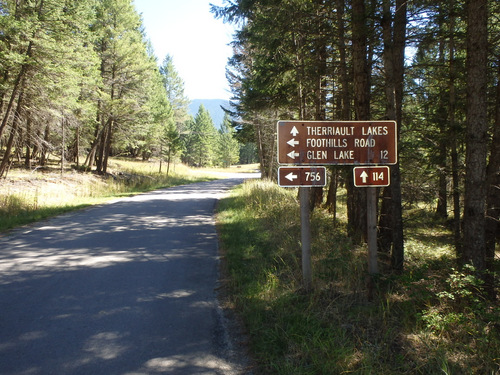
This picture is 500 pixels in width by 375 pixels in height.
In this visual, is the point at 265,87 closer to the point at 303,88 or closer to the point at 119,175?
the point at 303,88

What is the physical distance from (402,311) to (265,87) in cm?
848

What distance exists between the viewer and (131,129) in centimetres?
2698

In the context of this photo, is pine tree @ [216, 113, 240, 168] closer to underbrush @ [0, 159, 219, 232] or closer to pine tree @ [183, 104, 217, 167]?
pine tree @ [183, 104, 217, 167]

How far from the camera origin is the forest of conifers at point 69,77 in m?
15.2

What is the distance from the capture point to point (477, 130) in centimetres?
431

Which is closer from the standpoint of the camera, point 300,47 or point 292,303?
point 292,303

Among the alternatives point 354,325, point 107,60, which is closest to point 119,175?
point 107,60

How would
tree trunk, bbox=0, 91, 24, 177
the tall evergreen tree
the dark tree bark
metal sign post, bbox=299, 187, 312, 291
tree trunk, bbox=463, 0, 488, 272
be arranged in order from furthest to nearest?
the tall evergreen tree
tree trunk, bbox=0, 91, 24, 177
the dark tree bark
metal sign post, bbox=299, 187, 312, 291
tree trunk, bbox=463, 0, 488, 272

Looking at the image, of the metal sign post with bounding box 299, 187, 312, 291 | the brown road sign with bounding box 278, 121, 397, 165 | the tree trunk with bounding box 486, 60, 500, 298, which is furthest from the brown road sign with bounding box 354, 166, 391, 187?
the tree trunk with bounding box 486, 60, 500, 298

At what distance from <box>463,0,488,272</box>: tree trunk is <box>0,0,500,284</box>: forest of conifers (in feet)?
0.04

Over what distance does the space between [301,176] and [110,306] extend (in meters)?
2.97

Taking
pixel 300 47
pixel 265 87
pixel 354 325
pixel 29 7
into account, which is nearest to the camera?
pixel 354 325

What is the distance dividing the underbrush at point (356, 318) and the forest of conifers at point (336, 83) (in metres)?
0.99

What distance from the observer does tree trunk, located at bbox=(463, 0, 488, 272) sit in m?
4.29
